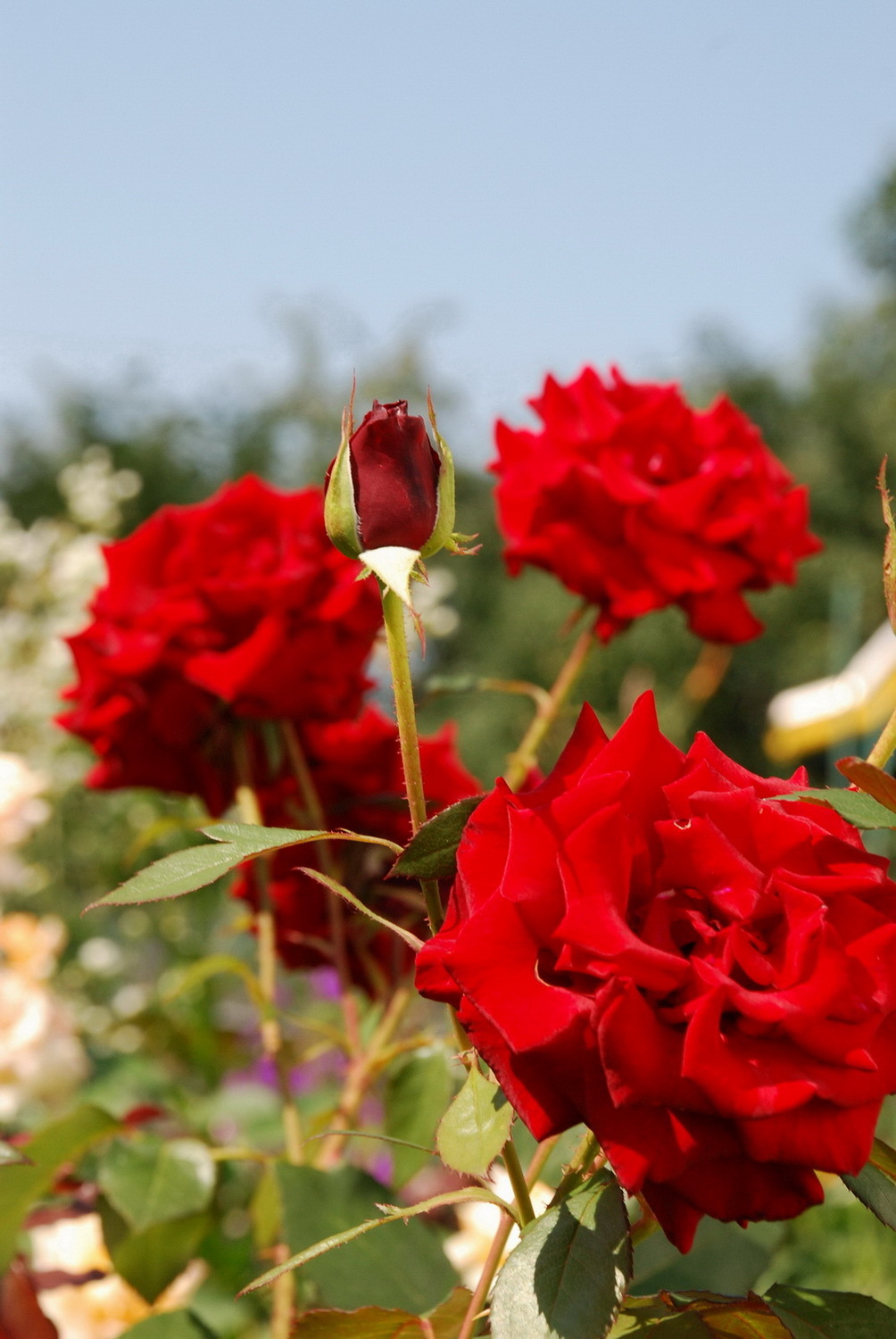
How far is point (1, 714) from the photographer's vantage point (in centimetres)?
135

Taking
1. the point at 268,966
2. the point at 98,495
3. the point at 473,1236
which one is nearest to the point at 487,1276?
the point at 268,966

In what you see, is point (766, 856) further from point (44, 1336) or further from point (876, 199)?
point (876, 199)

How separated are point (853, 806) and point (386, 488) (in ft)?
0.36

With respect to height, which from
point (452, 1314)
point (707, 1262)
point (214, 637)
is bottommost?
point (707, 1262)

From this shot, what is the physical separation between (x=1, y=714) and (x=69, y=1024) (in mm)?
639

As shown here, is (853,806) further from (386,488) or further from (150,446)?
(150,446)

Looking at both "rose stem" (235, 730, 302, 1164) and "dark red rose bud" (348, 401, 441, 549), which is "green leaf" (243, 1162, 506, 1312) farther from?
"dark red rose bud" (348, 401, 441, 549)

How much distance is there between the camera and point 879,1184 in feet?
0.75

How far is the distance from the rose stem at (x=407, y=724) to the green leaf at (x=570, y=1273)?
0.06 m

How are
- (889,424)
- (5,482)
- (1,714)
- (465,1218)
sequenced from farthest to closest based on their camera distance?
(5,482) → (889,424) → (1,714) → (465,1218)

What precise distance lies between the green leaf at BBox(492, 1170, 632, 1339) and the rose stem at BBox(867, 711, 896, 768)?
0.33 ft

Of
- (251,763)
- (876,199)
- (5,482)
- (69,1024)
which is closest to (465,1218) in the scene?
(69,1024)

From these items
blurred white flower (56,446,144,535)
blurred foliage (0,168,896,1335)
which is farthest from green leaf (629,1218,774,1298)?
blurred white flower (56,446,144,535)

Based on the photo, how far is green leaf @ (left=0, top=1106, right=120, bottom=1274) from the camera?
43 cm
